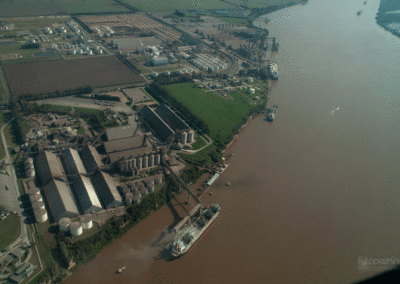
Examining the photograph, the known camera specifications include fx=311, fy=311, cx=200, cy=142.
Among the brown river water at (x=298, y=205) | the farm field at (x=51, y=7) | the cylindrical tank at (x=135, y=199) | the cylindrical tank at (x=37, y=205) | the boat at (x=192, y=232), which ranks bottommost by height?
the brown river water at (x=298, y=205)

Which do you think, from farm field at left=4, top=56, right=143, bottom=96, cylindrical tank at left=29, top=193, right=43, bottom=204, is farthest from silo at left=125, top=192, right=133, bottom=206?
farm field at left=4, top=56, right=143, bottom=96

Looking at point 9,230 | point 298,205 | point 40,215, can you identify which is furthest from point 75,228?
point 298,205

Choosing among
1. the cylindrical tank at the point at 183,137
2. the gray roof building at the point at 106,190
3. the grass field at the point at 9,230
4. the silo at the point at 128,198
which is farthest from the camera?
the cylindrical tank at the point at 183,137

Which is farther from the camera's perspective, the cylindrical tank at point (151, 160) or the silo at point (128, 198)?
the cylindrical tank at point (151, 160)

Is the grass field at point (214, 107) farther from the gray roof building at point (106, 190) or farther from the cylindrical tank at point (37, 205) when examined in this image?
the cylindrical tank at point (37, 205)

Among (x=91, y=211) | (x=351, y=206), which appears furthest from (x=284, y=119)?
(x=91, y=211)

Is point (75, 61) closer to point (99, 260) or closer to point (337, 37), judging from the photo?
point (99, 260)

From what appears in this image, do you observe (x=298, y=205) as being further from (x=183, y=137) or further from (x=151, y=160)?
(x=151, y=160)

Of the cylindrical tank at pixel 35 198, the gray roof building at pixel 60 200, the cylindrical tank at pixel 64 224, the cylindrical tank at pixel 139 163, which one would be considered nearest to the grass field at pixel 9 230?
the cylindrical tank at pixel 35 198
